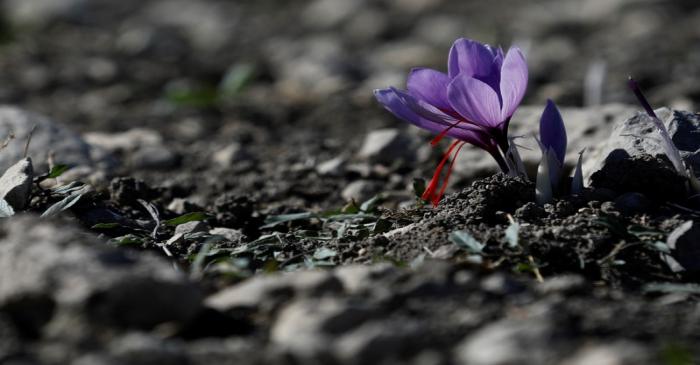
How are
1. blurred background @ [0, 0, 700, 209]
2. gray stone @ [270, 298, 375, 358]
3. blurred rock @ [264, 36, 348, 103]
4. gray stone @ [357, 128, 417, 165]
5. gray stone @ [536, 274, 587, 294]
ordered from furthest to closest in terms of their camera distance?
blurred rock @ [264, 36, 348, 103] < blurred background @ [0, 0, 700, 209] < gray stone @ [357, 128, 417, 165] < gray stone @ [536, 274, 587, 294] < gray stone @ [270, 298, 375, 358]

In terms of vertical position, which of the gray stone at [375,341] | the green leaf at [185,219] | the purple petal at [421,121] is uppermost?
the purple petal at [421,121]

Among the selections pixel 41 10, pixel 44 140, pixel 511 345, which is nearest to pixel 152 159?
pixel 44 140

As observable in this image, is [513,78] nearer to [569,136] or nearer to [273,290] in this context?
[273,290]

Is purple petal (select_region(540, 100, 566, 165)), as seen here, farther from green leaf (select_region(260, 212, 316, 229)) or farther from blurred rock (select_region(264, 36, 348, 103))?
blurred rock (select_region(264, 36, 348, 103))

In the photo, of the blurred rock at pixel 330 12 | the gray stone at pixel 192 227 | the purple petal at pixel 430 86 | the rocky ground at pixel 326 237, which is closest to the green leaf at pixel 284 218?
the rocky ground at pixel 326 237

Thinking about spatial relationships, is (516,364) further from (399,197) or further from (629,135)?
(399,197)

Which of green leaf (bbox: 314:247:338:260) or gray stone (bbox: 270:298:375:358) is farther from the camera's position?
green leaf (bbox: 314:247:338:260)

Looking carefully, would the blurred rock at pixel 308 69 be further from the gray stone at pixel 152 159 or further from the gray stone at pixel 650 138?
the gray stone at pixel 650 138

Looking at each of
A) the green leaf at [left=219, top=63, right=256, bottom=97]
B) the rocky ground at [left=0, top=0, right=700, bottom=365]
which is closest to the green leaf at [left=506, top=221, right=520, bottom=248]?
the rocky ground at [left=0, top=0, right=700, bottom=365]
